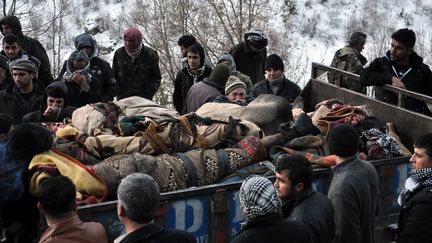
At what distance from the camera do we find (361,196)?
14.1 ft

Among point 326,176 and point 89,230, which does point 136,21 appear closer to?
point 326,176

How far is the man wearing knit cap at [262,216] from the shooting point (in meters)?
3.26

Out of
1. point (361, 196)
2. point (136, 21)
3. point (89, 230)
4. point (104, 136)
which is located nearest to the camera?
point (89, 230)

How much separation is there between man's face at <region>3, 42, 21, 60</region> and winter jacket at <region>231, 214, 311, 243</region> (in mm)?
4697

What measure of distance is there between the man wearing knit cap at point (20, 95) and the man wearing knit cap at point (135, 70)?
1.68 metres

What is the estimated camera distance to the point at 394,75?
257 inches

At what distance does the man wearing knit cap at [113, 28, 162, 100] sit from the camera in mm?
7871

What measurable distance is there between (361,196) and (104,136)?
1.84m

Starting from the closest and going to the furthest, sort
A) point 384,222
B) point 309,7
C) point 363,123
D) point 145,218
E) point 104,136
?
1. point 145,218
2. point 104,136
3. point 384,222
4. point 363,123
5. point 309,7

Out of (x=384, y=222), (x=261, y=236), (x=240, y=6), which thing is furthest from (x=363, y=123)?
(x=240, y=6)

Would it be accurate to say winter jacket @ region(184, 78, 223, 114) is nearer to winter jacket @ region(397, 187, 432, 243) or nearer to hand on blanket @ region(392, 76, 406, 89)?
hand on blanket @ region(392, 76, 406, 89)

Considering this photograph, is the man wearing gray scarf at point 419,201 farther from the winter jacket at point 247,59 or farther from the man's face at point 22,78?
the winter jacket at point 247,59

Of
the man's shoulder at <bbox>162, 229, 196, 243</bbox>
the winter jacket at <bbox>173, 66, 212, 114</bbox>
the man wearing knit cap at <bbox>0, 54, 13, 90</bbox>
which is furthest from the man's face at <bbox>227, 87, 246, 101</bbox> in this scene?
the man's shoulder at <bbox>162, 229, 196, 243</bbox>

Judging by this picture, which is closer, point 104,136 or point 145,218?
point 145,218
